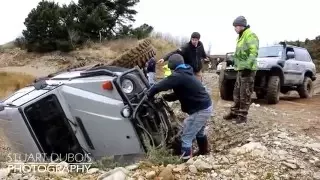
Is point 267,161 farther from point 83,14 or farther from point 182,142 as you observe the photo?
point 83,14

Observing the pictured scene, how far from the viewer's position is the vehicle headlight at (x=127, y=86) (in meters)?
5.61

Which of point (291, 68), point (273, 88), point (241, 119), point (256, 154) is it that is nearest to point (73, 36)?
point (291, 68)

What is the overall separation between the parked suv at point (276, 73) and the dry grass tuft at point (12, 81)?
15.3 m

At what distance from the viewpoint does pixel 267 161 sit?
5180 mm

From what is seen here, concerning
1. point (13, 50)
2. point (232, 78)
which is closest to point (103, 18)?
point (13, 50)

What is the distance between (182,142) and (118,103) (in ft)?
3.28

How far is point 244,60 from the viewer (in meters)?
7.39

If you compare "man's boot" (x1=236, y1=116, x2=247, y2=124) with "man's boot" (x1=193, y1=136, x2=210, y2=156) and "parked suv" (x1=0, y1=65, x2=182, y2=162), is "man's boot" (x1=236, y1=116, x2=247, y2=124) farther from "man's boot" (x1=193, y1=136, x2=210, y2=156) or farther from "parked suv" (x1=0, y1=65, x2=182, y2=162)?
"parked suv" (x1=0, y1=65, x2=182, y2=162)

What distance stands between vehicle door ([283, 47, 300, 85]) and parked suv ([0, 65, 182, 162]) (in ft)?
25.5

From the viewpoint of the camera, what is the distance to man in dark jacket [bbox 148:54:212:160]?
555 cm

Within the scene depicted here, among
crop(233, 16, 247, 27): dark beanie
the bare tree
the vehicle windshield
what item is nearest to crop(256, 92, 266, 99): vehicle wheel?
the vehicle windshield

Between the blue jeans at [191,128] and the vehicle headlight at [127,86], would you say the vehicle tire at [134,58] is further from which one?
the blue jeans at [191,128]

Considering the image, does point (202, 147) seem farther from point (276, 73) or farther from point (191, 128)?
point (276, 73)

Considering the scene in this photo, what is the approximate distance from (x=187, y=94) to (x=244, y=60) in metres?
2.06
